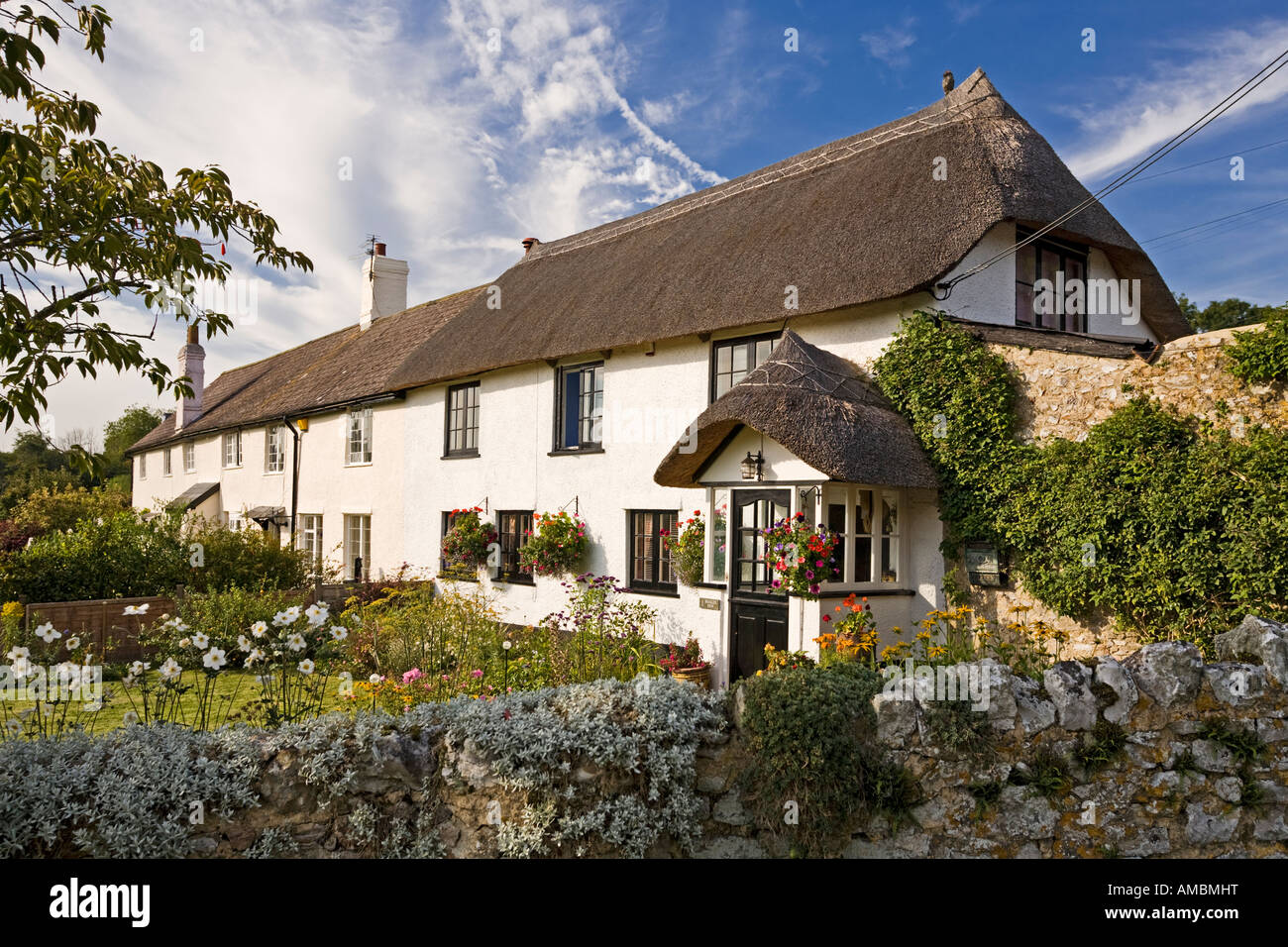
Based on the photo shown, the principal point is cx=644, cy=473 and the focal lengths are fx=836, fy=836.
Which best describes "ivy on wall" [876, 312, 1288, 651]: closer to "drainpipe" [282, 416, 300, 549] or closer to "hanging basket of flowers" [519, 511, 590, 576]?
"hanging basket of flowers" [519, 511, 590, 576]

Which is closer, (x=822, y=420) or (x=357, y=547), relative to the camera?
(x=822, y=420)

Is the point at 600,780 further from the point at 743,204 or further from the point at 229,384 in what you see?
the point at 229,384

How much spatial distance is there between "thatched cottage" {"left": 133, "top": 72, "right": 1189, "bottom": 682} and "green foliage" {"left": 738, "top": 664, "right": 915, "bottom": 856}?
11.1 ft

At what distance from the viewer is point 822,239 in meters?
9.92

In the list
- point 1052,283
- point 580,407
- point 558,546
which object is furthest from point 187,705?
point 1052,283

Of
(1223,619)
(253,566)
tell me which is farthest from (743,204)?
(253,566)

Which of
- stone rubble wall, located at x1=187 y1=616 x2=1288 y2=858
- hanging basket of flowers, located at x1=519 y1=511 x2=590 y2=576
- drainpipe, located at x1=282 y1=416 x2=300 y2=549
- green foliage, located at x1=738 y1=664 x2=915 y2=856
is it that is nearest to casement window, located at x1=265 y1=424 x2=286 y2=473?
drainpipe, located at x1=282 y1=416 x2=300 y2=549

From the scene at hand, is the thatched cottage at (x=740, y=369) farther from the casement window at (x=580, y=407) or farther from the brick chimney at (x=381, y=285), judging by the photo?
the brick chimney at (x=381, y=285)

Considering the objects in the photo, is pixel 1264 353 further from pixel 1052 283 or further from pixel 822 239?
pixel 822 239

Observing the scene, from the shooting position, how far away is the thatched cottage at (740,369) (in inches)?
332

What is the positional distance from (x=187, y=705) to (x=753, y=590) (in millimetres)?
5484

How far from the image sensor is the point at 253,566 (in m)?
13.5

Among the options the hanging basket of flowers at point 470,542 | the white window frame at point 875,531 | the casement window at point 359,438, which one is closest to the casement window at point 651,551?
the white window frame at point 875,531

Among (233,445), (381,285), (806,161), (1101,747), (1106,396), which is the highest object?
(381,285)
